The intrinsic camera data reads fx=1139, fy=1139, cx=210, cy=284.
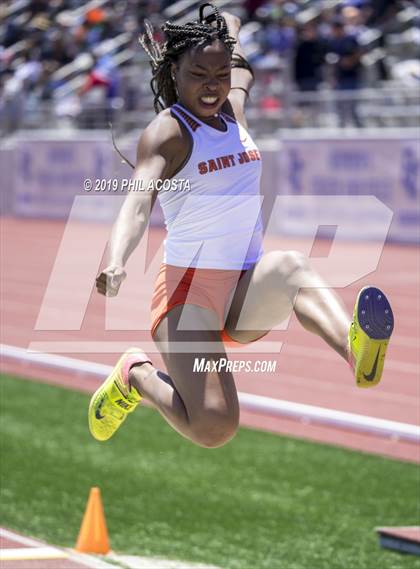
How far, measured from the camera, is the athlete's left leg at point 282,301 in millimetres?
4250

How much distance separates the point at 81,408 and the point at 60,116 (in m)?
13.3

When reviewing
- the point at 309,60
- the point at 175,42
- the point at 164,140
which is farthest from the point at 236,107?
the point at 309,60

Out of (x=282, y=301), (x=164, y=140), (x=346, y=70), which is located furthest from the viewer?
(x=346, y=70)

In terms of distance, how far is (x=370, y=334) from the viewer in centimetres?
392

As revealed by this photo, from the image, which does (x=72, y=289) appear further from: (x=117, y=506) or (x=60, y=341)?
(x=117, y=506)

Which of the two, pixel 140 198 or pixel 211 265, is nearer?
pixel 140 198

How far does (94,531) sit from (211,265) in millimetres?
1545

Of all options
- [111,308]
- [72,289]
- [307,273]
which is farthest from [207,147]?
[72,289]

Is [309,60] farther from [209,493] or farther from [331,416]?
[331,416]

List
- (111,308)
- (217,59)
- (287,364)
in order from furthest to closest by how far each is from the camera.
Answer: (111,308) < (287,364) < (217,59)

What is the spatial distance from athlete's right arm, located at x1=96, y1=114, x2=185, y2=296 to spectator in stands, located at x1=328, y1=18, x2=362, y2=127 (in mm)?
11812

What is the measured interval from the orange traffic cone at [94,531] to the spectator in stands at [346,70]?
1125 cm

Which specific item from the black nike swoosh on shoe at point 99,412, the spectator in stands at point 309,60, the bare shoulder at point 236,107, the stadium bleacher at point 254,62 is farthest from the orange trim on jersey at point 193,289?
the spectator in stands at point 309,60

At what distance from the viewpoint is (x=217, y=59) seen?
4.14 m
